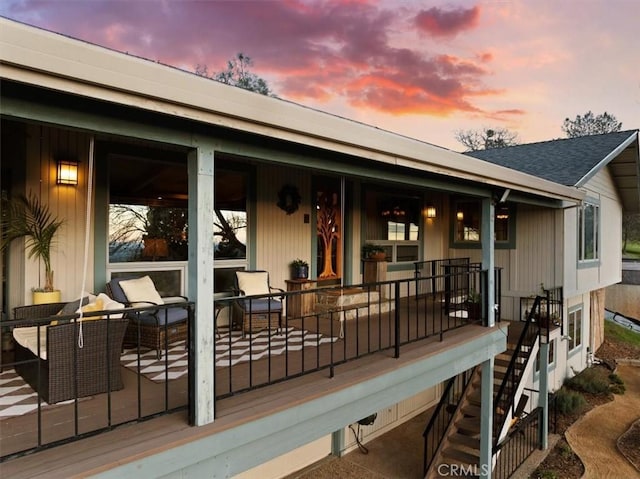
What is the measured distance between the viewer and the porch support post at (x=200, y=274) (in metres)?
2.57

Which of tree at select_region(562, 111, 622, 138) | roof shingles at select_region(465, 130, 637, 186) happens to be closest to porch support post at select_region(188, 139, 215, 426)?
roof shingles at select_region(465, 130, 637, 186)

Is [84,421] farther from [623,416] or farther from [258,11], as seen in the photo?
[258,11]

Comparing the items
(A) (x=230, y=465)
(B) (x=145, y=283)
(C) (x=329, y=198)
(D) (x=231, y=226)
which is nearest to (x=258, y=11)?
(C) (x=329, y=198)

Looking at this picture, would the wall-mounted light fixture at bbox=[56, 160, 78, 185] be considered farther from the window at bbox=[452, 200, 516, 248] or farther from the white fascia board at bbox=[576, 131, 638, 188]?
the white fascia board at bbox=[576, 131, 638, 188]

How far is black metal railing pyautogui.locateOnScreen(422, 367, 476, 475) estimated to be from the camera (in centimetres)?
647

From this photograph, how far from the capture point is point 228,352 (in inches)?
171

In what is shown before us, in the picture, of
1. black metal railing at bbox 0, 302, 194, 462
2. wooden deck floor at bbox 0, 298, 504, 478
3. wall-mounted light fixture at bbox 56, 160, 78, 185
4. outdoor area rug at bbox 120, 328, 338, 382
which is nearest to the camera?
wooden deck floor at bbox 0, 298, 504, 478

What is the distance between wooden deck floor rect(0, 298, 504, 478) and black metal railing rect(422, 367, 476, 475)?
309cm

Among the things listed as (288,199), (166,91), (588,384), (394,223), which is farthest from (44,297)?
(588,384)

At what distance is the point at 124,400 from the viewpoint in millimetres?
2988

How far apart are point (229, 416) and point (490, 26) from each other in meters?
11.3

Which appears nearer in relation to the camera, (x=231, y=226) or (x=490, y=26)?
(x=231, y=226)

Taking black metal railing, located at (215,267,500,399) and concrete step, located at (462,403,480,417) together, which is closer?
black metal railing, located at (215,267,500,399)

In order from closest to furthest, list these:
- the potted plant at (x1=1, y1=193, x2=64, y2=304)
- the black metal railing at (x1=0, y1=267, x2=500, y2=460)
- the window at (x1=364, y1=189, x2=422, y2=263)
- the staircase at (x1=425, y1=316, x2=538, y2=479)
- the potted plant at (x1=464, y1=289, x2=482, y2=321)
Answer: the black metal railing at (x1=0, y1=267, x2=500, y2=460), the potted plant at (x1=1, y1=193, x2=64, y2=304), the potted plant at (x1=464, y1=289, x2=482, y2=321), the staircase at (x1=425, y1=316, x2=538, y2=479), the window at (x1=364, y1=189, x2=422, y2=263)
